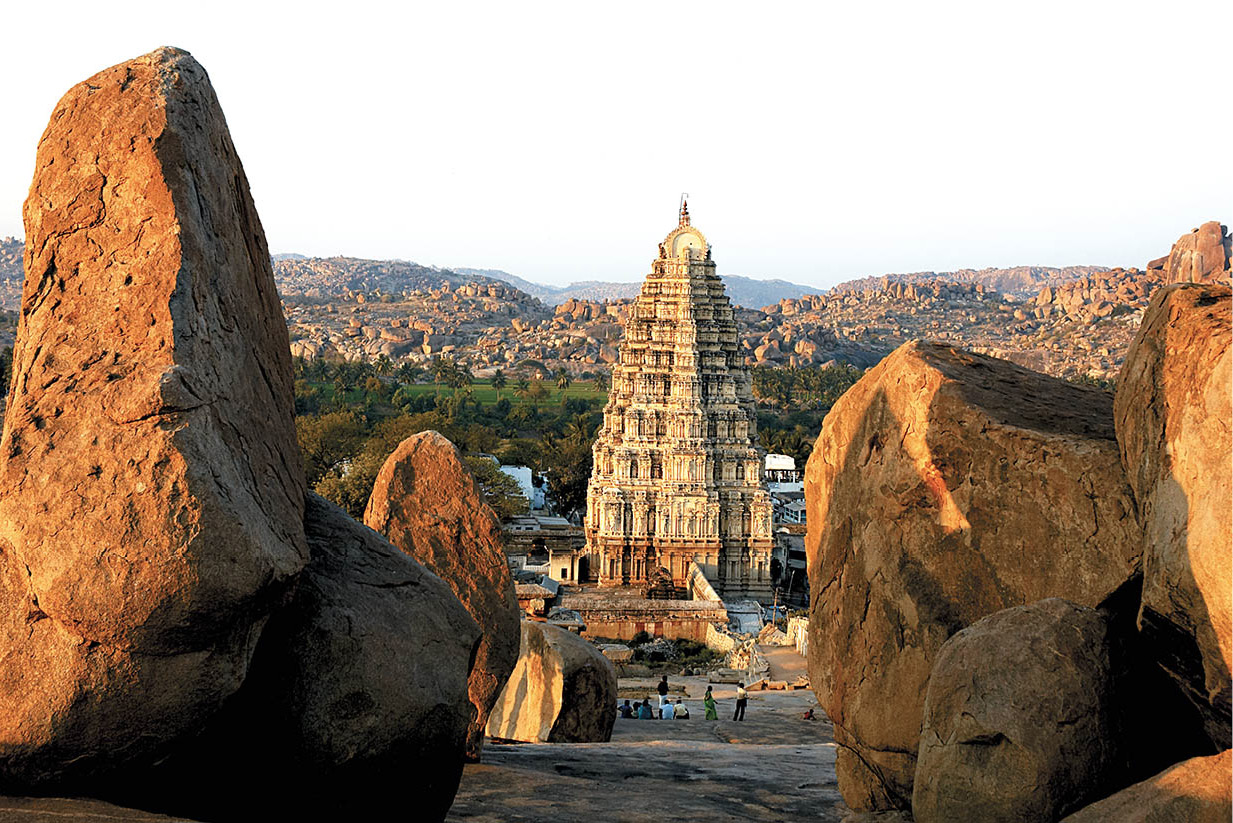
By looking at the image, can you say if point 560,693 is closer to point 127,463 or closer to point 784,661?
point 127,463

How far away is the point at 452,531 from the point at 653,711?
9406 millimetres

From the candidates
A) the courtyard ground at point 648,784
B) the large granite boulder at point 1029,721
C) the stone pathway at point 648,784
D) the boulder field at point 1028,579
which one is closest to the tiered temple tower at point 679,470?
the courtyard ground at point 648,784

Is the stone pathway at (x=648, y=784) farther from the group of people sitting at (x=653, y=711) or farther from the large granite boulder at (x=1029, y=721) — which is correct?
the group of people sitting at (x=653, y=711)

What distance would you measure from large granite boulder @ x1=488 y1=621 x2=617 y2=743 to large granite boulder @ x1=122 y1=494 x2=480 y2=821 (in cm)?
656

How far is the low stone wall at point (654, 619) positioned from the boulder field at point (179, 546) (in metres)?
31.6

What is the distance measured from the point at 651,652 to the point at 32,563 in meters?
31.7

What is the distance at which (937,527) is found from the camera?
7.88 metres

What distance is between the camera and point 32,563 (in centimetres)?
562

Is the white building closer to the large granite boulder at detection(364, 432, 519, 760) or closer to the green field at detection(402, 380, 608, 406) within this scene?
the green field at detection(402, 380, 608, 406)

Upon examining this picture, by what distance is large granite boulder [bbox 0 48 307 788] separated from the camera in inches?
221

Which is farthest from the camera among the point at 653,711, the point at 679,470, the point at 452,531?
the point at 679,470

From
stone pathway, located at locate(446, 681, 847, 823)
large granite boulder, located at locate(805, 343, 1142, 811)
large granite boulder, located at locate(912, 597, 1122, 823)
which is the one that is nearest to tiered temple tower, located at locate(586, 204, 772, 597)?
stone pathway, located at locate(446, 681, 847, 823)

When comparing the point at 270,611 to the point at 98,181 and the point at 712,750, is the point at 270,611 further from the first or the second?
the point at 712,750

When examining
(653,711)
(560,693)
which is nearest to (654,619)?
(653,711)
